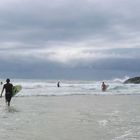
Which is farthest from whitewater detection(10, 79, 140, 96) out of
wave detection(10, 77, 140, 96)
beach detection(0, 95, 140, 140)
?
beach detection(0, 95, 140, 140)

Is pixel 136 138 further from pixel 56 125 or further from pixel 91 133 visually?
pixel 56 125

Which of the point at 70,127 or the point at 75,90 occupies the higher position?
the point at 75,90

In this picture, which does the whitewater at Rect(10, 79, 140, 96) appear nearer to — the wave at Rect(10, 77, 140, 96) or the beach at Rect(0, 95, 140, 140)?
the wave at Rect(10, 77, 140, 96)

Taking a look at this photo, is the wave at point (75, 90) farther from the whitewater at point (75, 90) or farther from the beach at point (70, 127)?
the beach at point (70, 127)

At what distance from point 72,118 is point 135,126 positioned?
11.3 ft

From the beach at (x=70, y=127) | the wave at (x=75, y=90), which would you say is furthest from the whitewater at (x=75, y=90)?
the beach at (x=70, y=127)

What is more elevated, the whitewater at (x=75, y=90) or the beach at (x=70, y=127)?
the whitewater at (x=75, y=90)

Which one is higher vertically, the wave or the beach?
the wave

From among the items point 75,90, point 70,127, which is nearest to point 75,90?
point 75,90

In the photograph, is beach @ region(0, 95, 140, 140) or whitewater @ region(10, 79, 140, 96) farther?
whitewater @ region(10, 79, 140, 96)

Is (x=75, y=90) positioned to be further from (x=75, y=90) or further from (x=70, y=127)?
(x=70, y=127)

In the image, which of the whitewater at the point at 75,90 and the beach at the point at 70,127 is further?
the whitewater at the point at 75,90

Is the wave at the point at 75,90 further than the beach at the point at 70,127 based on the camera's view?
Yes

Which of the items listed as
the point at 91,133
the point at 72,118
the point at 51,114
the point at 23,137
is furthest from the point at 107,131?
the point at 51,114
